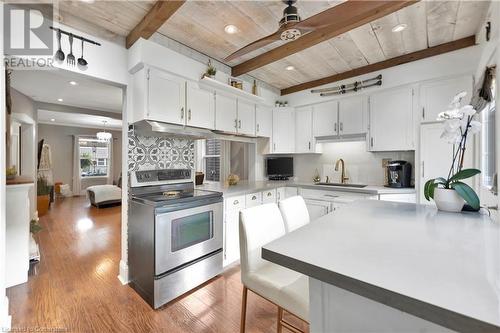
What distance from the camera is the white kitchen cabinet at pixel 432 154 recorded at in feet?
8.31

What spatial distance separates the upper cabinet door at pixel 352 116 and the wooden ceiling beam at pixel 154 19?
252 cm

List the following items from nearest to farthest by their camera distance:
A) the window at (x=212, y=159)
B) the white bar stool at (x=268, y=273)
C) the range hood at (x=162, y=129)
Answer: the white bar stool at (x=268, y=273) → the range hood at (x=162, y=129) → the window at (x=212, y=159)

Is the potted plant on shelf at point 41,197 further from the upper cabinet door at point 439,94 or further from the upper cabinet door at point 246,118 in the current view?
the upper cabinet door at point 439,94

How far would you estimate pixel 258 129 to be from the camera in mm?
3553

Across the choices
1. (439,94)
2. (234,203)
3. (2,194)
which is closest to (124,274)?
(2,194)

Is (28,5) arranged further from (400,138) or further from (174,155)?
(400,138)

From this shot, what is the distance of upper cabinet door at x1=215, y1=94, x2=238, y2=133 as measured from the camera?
A: 9.47 feet

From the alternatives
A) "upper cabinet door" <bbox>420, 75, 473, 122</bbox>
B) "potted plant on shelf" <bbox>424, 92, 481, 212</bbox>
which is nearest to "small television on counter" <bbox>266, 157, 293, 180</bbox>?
"upper cabinet door" <bbox>420, 75, 473, 122</bbox>

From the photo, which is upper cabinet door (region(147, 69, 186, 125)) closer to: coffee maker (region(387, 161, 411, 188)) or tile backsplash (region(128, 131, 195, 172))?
tile backsplash (region(128, 131, 195, 172))

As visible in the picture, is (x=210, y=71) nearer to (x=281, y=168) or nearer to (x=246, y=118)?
(x=246, y=118)

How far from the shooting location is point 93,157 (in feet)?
26.6

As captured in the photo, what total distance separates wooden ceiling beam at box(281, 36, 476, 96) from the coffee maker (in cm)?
128

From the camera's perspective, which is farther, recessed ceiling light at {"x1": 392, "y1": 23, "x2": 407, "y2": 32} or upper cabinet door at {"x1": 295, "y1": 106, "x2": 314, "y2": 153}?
upper cabinet door at {"x1": 295, "y1": 106, "x2": 314, "y2": 153}

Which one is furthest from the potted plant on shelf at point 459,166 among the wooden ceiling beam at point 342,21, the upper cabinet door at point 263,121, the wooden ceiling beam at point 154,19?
the upper cabinet door at point 263,121
